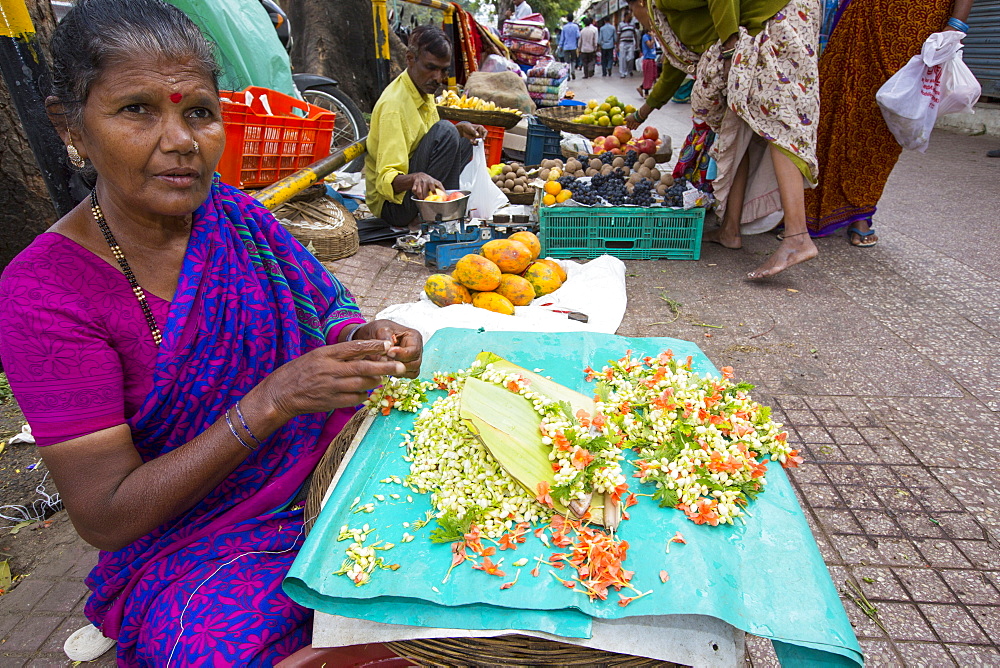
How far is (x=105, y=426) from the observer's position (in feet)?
4.28

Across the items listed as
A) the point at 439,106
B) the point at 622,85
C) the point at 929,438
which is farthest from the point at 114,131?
the point at 622,85

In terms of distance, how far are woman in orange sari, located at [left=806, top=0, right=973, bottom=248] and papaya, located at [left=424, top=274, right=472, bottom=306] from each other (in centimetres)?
337

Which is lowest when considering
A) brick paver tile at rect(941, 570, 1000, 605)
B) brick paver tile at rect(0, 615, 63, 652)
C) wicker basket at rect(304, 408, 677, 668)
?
brick paver tile at rect(0, 615, 63, 652)

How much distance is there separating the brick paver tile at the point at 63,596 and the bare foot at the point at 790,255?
4287 millimetres

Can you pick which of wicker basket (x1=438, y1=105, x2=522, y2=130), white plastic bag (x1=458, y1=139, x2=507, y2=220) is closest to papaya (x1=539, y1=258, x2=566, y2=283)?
white plastic bag (x1=458, y1=139, x2=507, y2=220)

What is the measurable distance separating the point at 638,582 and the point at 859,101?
4.94 metres

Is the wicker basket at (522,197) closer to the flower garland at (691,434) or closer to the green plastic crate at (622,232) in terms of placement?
the green plastic crate at (622,232)

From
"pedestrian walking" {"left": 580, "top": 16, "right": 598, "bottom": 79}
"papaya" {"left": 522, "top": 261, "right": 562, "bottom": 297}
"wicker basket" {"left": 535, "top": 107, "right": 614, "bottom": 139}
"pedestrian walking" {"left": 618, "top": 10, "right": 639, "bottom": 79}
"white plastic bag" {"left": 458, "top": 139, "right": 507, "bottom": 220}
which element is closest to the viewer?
"papaya" {"left": 522, "top": 261, "right": 562, "bottom": 297}

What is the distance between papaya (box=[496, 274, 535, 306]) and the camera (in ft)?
12.2

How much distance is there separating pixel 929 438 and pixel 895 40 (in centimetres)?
339

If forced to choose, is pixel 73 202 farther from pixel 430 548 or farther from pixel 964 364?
pixel 964 364

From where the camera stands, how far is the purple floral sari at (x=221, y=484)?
1.38 meters

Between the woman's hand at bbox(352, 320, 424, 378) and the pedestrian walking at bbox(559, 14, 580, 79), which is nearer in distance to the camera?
the woman's hand at bbox(352, 320, 424, 378)

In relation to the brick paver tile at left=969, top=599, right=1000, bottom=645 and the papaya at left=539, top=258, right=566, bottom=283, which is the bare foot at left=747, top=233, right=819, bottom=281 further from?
the brick paver tile at left=969, top=599, right=1000, bottom=645
